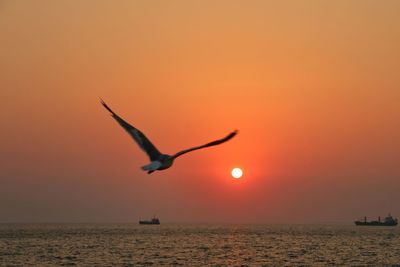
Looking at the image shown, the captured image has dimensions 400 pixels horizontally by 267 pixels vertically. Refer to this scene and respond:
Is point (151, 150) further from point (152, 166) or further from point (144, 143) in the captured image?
point (152, 166)

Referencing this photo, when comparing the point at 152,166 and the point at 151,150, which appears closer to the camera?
the point at 152,166

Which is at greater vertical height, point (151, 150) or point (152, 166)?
point (151, 150)

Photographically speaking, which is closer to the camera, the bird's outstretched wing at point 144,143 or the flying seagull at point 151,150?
the flying seagull at point 151,150

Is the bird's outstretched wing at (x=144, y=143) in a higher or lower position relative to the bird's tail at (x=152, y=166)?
higher

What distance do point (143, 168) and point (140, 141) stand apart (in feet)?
6.48

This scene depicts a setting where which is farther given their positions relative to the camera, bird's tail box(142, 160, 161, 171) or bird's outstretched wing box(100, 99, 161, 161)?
bird's outstretched wing box(100, 99, 161, 161)

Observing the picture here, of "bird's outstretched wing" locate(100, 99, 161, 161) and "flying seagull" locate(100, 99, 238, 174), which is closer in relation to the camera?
"flying seagull" locate(100, 99, 238, 174)

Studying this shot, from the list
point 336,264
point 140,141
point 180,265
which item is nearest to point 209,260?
point 180,265

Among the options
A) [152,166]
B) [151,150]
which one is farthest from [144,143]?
→ [152,166]

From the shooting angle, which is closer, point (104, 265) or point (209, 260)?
point (104, 265)

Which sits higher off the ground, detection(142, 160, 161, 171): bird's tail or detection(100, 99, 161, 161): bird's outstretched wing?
detection(100, 99, 161, 161): bird's outstretched wing

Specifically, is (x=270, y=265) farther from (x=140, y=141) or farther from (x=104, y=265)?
(x=140, y=141)

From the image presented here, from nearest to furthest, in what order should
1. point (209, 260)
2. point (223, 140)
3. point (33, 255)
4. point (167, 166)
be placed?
point (223, 140)
point (167, 166)
point (209, 260)
point (33, 255)

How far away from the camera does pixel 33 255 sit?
273 ft
